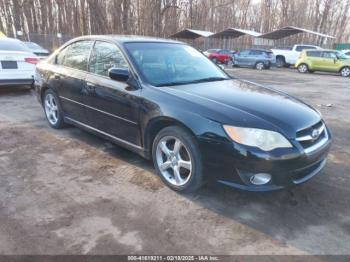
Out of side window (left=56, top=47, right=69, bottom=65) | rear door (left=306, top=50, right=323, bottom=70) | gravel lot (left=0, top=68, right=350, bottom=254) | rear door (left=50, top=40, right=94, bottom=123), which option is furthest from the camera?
rear door (left=306, top=50, right=323, bottom=70)

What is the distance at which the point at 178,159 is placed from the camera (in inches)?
128

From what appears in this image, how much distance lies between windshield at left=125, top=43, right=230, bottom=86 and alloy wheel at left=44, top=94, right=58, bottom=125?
2079mm

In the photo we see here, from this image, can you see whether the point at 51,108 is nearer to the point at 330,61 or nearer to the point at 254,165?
the point at 254,165

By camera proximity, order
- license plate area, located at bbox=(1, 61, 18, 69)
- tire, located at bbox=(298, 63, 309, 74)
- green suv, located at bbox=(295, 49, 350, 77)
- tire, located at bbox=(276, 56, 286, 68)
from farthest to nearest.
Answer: tire, located at bbox=(276, 56, 286, 68), tire, located at bbox=(298, 63, 309, 74), green suv, located at bbox=(295, 49, 350, 77), license plate area, located at bbox=(1, 61, 18, 69)

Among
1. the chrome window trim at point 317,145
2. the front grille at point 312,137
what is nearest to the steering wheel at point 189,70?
the front grille at point 312,137

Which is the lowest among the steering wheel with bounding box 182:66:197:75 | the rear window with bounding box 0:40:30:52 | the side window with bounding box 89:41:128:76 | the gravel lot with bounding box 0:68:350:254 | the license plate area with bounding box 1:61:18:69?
the gravel lot with bounding box 0:68:350:254

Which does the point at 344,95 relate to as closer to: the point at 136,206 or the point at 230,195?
the point at 230,195

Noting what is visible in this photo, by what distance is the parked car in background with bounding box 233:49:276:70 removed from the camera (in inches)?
891

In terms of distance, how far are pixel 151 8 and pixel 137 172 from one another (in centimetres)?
2726

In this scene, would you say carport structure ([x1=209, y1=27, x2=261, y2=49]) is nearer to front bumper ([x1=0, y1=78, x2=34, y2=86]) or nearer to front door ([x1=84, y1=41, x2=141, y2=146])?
front bumper ([x1=0, y1=78, x2=34, y2=86])

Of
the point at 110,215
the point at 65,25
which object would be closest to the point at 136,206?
the point at 110,215

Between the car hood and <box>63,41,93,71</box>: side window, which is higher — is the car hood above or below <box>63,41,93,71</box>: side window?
below

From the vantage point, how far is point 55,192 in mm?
3285

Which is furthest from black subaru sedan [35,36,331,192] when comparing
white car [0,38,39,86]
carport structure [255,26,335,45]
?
carport structure [255,26,335,45]
